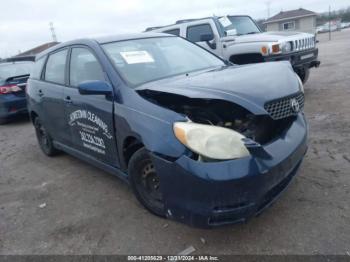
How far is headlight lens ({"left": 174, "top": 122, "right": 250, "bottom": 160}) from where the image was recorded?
2447 millimetres

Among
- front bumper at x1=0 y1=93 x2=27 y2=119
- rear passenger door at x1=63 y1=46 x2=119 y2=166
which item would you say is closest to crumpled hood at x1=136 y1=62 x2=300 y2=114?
rear passenger door at x1=63 y1=46 x2=119 y2=166

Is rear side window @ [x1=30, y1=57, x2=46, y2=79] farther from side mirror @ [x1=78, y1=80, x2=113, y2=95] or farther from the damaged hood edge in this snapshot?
the damaged hood edge

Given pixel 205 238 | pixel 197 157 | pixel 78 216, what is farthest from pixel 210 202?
pixel 78 216

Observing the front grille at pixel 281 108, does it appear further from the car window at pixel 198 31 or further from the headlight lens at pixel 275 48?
the car window at pixel 198 31

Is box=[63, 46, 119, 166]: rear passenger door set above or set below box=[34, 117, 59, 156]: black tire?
above

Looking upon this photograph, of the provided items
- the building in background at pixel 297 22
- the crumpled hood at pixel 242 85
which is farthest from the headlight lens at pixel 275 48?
the building in background at pixel 297 22

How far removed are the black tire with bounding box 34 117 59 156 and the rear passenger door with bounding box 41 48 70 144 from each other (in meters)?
0.29

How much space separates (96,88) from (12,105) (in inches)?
231

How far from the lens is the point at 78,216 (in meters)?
3.51

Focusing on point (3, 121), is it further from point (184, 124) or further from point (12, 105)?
point (184, 124)

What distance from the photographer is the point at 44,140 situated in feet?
18.3

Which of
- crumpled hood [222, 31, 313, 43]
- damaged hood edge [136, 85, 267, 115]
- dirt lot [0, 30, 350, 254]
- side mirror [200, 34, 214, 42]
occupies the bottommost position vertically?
dirt lot [0, 30, 350, 254]

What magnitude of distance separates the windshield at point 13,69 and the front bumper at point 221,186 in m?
7.25

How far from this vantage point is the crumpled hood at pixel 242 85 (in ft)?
8.80
